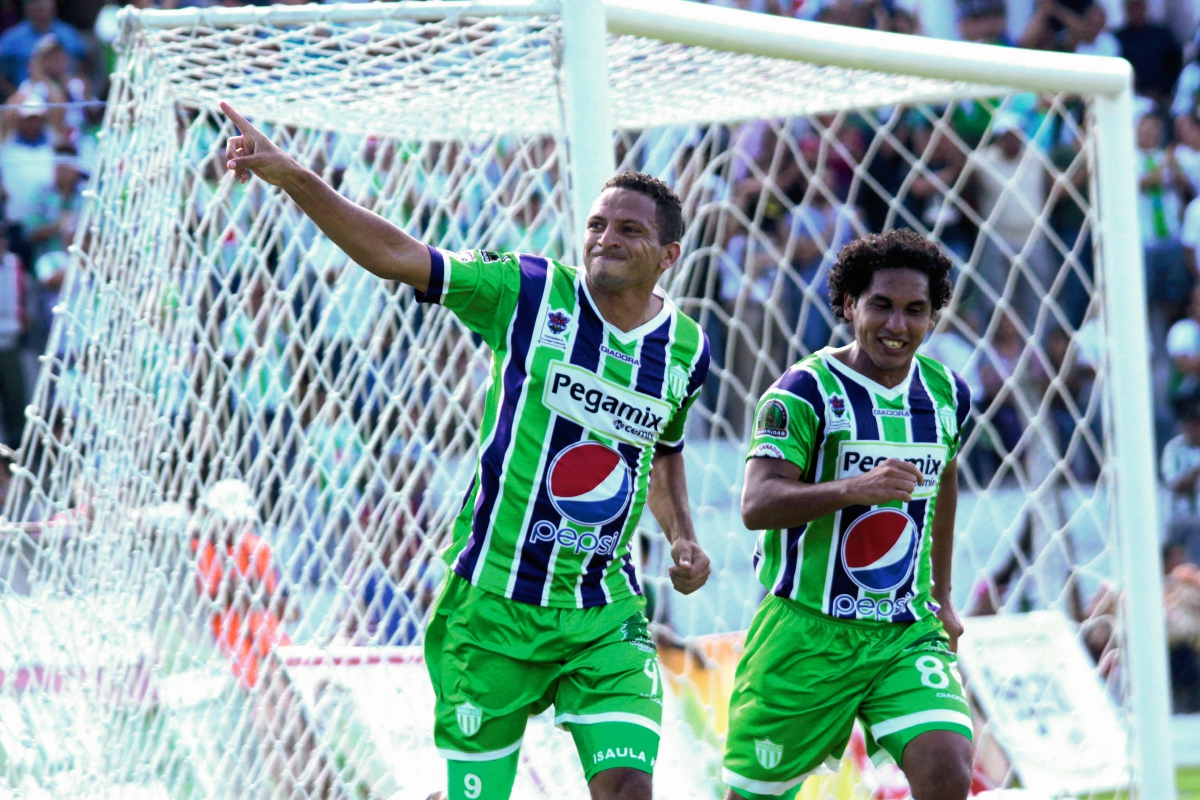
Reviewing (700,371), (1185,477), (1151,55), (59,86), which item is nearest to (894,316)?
(700,371)

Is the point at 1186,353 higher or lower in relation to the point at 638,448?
lower

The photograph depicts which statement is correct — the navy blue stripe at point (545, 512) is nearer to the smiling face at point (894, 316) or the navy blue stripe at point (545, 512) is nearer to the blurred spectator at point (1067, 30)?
the smiling face at point (894, 316)

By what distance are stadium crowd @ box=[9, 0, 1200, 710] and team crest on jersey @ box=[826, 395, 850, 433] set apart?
2.78 metres

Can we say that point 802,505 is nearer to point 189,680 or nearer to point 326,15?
point 326,15

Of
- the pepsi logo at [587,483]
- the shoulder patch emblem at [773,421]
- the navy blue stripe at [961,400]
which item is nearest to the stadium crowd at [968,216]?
the navy blue stripe at [961,400]

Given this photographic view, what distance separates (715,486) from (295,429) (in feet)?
9.67

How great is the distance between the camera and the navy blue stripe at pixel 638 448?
3.10 m

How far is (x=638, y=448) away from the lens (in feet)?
10.3

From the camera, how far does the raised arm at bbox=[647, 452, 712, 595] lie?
312cm

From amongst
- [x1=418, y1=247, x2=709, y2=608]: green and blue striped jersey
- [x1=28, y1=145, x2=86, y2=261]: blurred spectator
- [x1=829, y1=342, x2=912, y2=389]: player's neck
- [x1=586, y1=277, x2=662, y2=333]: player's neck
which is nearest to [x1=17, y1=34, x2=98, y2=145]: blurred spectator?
[x1=28, y1=145, x2=86, y2=261]: blurred spectator

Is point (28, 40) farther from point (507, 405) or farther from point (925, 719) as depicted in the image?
point (925, 719)

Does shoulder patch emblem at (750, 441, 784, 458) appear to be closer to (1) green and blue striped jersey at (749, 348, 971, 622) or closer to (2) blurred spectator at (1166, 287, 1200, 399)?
(1) green and blue striped jersey at (749, 348, 971, 622)

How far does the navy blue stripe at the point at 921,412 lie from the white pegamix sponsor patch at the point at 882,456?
26 millimetres

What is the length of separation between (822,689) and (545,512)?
2.76 ft
